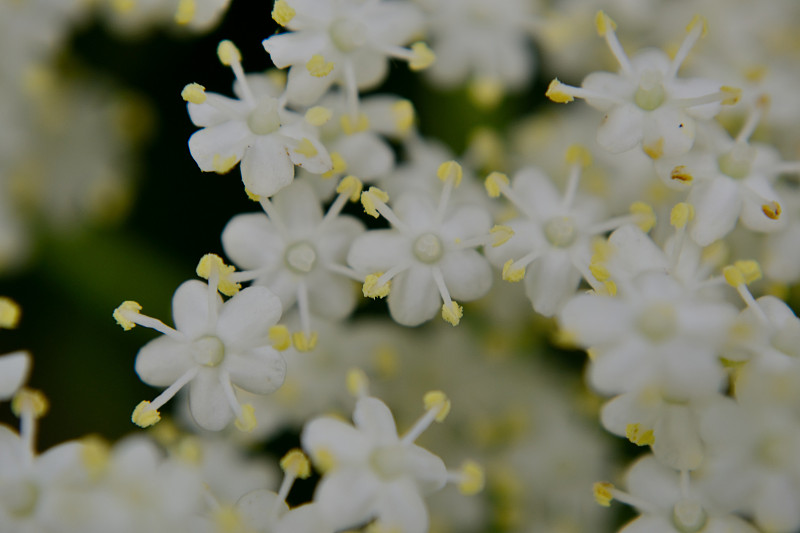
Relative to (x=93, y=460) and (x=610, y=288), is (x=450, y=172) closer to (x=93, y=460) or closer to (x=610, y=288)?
(x=610, y=288)

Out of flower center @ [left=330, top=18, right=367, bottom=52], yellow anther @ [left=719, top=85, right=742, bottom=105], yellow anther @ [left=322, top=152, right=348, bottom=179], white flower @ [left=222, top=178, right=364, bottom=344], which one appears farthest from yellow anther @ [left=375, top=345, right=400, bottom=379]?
yellow anther @ [left=719, top=85, right=742, bottom=105]

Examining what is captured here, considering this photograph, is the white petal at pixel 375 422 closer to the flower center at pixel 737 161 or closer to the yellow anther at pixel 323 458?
the yellow anther at pixel 323 458

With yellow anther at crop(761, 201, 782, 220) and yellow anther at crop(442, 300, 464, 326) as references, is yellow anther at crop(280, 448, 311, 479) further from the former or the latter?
yellow anther at crop(761, 201, 782, 220)

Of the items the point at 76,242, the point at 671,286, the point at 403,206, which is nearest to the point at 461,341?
the point at 403,206

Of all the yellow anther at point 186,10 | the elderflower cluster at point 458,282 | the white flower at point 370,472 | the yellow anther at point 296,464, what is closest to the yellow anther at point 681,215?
the elderflower cluster at point 458,282

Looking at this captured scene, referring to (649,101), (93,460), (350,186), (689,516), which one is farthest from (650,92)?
(93,460)

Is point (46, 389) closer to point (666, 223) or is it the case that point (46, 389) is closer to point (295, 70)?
point (295, 70)
